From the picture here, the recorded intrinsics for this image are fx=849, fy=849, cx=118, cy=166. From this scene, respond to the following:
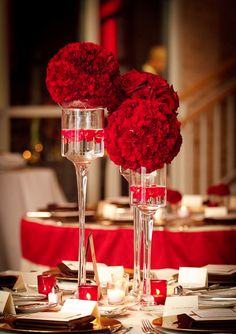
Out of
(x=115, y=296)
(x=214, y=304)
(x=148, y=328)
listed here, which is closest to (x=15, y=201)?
(x=115, y=296)

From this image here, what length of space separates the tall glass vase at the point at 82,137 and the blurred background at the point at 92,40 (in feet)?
19.4

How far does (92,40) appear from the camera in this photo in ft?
26.5

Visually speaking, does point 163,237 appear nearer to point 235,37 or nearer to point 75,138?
point 75,138

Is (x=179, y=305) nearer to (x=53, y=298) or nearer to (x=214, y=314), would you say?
(x=214, y=314)

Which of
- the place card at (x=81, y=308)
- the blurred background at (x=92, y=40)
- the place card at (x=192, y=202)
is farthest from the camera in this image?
the blurred background at (x=92, y=40)

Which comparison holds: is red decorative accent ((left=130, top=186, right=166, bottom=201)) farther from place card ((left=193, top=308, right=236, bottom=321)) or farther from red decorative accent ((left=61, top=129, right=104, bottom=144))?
place card ((left=193, top=308, right=236, bottom=321))

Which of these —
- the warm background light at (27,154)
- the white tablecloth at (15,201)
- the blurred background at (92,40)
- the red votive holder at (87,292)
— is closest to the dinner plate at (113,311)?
the red votive holder at (87,292)

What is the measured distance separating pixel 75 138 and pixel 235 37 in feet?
22.0

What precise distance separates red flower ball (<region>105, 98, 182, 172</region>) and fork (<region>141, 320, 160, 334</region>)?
373 millimetres

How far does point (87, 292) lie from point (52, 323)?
1.02 feet

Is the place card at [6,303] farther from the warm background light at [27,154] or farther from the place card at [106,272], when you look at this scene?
the warm background light at [27,154]

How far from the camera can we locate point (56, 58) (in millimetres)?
1932

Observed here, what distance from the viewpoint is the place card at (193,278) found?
6.65 feet

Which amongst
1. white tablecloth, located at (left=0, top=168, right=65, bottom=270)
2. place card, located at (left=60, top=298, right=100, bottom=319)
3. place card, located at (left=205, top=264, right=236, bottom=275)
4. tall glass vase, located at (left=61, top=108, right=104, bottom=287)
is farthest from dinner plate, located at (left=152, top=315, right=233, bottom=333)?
white tablecloth, located at (left=0, top=168, right=65, bottom=270)
